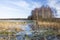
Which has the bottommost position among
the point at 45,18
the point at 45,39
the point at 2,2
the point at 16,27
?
the point at 45,39

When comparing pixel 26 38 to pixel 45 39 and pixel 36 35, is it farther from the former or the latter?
pixel 45 39

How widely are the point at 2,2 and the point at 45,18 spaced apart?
1.86ft

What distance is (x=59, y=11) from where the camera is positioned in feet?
4.01

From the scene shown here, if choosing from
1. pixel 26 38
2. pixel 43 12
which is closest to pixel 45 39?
pixel 26 38

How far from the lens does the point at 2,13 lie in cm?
123

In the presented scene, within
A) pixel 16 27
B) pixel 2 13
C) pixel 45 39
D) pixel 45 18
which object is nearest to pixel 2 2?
pixel 2 13

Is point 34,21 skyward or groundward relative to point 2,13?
groundward

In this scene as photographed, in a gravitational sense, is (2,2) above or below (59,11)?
above

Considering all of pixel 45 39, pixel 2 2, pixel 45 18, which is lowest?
pixel 45 39

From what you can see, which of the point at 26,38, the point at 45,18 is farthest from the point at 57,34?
the point at 26,38

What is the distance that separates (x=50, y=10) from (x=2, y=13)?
1.94 feet

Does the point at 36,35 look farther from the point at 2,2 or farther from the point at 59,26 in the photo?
the point at 2,2

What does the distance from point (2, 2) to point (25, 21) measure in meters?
0.37

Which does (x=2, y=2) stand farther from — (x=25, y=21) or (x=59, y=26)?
(x=59, y=26)
